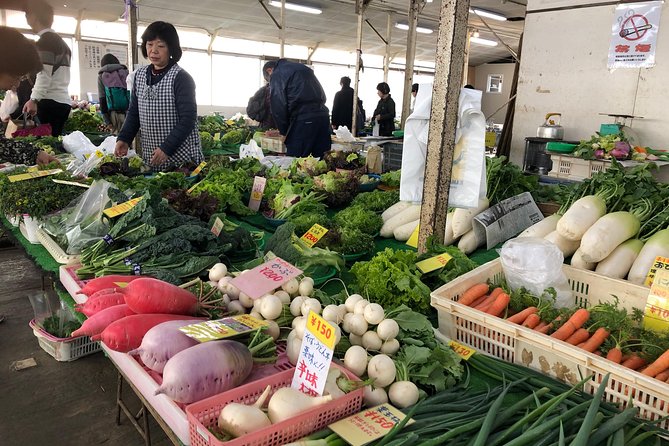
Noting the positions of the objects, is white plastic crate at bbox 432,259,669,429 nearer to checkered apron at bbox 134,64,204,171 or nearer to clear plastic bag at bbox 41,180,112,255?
clear plastic bag at bbox 41,180,112,255

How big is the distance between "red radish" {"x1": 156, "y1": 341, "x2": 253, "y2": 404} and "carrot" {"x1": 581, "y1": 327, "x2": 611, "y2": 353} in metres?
1.16

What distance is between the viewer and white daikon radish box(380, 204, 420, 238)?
3123 millimetres

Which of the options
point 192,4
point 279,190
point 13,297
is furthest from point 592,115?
point 192,4

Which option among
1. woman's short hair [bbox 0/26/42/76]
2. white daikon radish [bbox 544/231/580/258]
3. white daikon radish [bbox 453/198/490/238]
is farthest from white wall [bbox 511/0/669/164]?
woman's short hair [bbox 0/26/42/76]

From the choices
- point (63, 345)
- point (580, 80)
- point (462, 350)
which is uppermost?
point (580, 80)

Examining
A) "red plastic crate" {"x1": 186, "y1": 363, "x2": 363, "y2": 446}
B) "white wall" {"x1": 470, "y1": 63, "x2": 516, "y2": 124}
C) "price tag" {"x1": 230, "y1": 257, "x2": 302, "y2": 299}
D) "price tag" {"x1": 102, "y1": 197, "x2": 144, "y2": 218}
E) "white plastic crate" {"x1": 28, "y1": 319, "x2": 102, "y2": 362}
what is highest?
"white wall" {"x1": 470, "y1": 63, "x2": 516, "y2": 124}

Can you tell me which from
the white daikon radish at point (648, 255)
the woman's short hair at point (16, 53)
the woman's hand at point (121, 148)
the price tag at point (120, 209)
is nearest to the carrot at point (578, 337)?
the white daikon radish at point (648, 255)

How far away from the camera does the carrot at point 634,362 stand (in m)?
1.58

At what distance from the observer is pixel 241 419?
1182mm

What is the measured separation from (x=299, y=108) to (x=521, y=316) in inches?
167

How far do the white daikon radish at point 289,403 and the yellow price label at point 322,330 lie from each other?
→ 0.14m

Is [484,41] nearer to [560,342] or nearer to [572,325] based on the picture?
[572,325]

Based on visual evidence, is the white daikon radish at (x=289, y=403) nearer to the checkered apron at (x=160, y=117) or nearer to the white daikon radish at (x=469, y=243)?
the white daikon radish at (x=469, y=243)

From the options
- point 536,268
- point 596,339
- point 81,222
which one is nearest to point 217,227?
point 81,222
